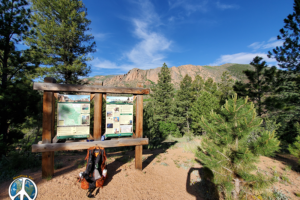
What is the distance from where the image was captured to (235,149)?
129 inches

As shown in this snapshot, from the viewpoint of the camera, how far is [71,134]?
4.11 m

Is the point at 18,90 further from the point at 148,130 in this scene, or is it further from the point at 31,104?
the point at 148,130

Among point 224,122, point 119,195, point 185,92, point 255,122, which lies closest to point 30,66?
point 119,195

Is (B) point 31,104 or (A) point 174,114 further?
(A) point 174,114

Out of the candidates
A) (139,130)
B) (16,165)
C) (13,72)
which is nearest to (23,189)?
(139,130)

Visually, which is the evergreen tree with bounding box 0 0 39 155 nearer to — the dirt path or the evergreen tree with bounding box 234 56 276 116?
the dirt path

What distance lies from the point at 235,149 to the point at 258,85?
1620 centimetres

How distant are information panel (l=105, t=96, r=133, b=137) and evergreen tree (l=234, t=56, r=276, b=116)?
15870 millimetres

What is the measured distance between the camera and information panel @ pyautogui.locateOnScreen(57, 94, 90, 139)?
4039 millimetres

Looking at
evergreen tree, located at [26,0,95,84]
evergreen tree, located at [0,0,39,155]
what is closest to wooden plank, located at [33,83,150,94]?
evergreen tree, located at [0,0,39,155]

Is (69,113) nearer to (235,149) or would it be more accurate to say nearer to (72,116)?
(72,116)

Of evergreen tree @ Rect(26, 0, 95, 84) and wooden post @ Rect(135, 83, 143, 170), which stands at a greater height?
evergreen tree @ Rect(26, 0, 95, 84)

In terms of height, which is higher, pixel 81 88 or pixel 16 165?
pixel 81 88

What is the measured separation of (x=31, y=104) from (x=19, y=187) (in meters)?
9.18
